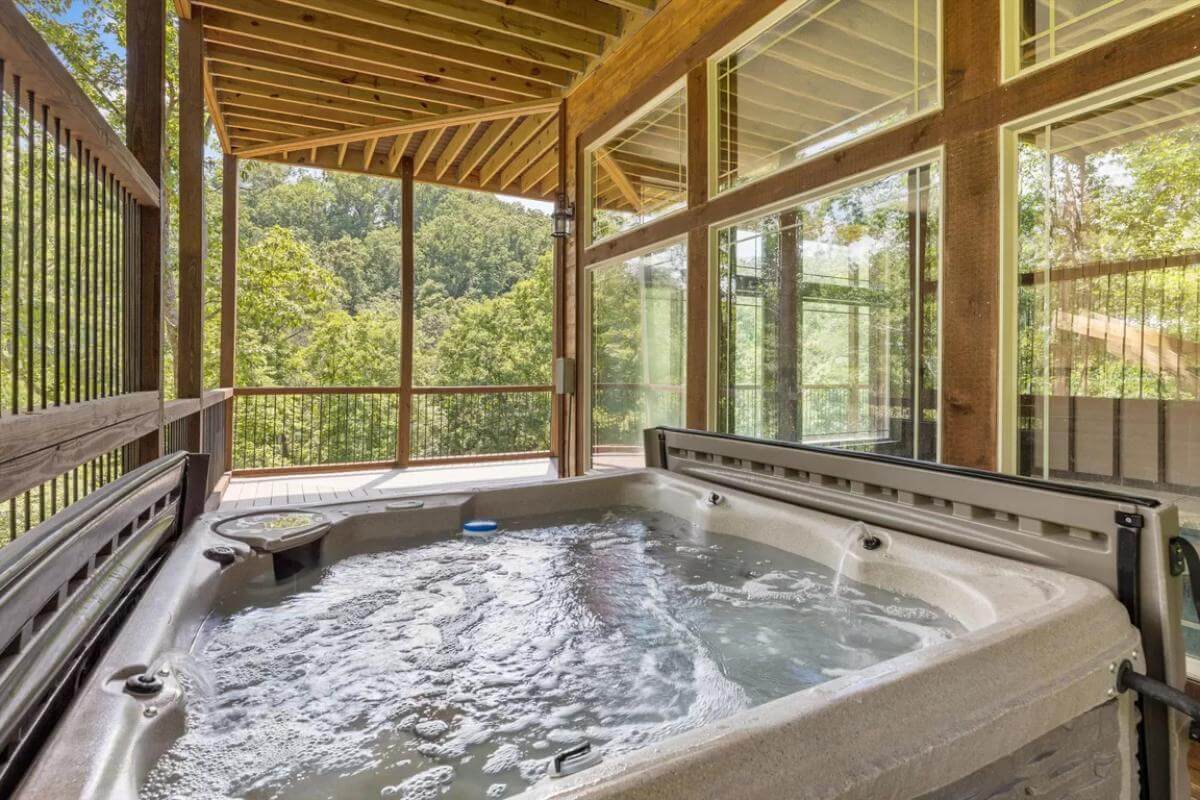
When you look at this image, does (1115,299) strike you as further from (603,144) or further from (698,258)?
(603,144)

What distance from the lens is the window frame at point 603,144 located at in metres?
3.94

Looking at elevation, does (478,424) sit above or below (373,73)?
below

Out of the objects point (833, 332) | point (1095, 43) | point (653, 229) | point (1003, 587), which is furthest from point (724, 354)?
point (1003, 587)

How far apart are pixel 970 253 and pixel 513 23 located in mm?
3134

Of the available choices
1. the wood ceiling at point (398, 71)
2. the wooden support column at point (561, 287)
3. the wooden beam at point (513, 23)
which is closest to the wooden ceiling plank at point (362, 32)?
the wood ceiling at point (398, 71)

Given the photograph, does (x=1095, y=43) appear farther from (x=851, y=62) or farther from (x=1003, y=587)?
(x=1003, y=587)

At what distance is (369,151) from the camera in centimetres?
611

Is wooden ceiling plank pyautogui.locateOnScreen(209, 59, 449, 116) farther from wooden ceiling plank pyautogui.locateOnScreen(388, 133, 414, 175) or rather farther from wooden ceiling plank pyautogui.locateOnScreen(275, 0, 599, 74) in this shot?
wooden ceiling plank pyautogui.locateOnScreen(275, 0, 599, 74)

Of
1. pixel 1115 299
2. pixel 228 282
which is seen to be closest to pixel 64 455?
pixel 1115 299

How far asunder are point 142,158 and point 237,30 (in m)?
2.15

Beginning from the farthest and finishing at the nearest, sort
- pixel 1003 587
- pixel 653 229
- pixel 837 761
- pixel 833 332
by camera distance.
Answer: pixel 653 229, pixel 833 332, pixel 1003 587, pixel 837 761

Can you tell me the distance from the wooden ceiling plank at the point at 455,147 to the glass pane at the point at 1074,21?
4.25 m

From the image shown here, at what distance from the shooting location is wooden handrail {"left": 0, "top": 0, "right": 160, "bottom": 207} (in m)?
1.19

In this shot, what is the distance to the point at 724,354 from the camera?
3.67 meters
